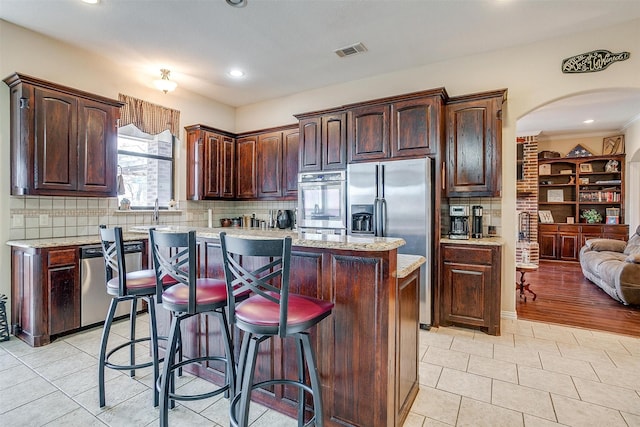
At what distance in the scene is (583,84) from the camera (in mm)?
3316

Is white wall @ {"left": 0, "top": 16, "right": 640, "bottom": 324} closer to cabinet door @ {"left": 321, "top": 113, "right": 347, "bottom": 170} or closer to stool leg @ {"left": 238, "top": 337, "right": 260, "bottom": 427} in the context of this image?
cabinet door @ {"left": 321, "top": 113, "right": 347, "bottom": 170}

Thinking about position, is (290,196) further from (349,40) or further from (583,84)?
(583,84)

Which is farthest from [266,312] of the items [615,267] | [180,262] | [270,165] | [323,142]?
[615,267]

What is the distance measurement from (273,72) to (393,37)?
1.65 meters

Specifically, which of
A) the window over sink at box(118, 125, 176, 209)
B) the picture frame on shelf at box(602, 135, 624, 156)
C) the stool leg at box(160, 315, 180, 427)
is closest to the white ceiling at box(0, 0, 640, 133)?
the window over sink at box(118, 125, 176, 209)

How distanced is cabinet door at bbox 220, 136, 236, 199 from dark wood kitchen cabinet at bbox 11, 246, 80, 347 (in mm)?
2252

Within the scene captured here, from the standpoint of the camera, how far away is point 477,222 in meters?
3.70

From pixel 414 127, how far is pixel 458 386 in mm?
2469

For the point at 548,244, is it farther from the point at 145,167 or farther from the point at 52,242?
the point at 52,242

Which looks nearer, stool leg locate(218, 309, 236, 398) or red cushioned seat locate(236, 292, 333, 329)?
red cushioned seat locate(236, 292, 333, 329)

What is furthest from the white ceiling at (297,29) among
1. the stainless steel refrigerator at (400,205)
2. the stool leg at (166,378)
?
the stool leg at (166,378)

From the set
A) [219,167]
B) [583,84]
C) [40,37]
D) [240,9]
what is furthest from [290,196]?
[583,84]

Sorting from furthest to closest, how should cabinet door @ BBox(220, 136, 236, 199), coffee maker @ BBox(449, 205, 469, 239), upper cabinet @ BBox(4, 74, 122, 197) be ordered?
cabinet door @ BBox(220, 136, 236, 199) < coffee maker @ BBox(449, 205, 469, 239) < upper cabinet @ BBox(4, 74, 122, 197)

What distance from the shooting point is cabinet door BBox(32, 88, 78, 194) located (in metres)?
3.06
